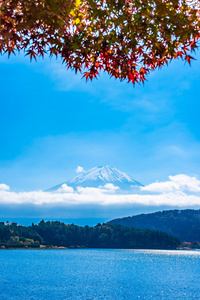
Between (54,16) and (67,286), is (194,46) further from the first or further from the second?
(67,286)

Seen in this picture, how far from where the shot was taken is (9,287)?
83.9 meters

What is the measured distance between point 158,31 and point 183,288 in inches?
3443

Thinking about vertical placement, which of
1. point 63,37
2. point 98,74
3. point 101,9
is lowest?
point 98,74

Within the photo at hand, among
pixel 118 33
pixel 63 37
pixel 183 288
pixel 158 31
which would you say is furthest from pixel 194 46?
pixel 183 288

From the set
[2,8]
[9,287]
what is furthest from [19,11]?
[9,287]

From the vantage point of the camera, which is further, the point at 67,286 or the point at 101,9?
the point at 67,286

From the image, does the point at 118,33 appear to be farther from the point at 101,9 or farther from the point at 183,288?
the point at 183,288

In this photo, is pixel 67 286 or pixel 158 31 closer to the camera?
pixel 158 31

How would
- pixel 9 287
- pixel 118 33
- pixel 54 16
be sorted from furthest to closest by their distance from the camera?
1. pixel 9 287
2. pixel 118 33
3. pixel 54 16

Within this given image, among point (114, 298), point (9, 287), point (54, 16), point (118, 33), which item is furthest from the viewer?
point (9, 287)

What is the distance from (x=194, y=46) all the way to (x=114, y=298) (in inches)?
2805

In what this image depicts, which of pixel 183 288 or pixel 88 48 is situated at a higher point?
pixel 88 48

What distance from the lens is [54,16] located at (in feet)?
20.9

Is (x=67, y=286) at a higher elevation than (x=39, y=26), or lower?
lower
